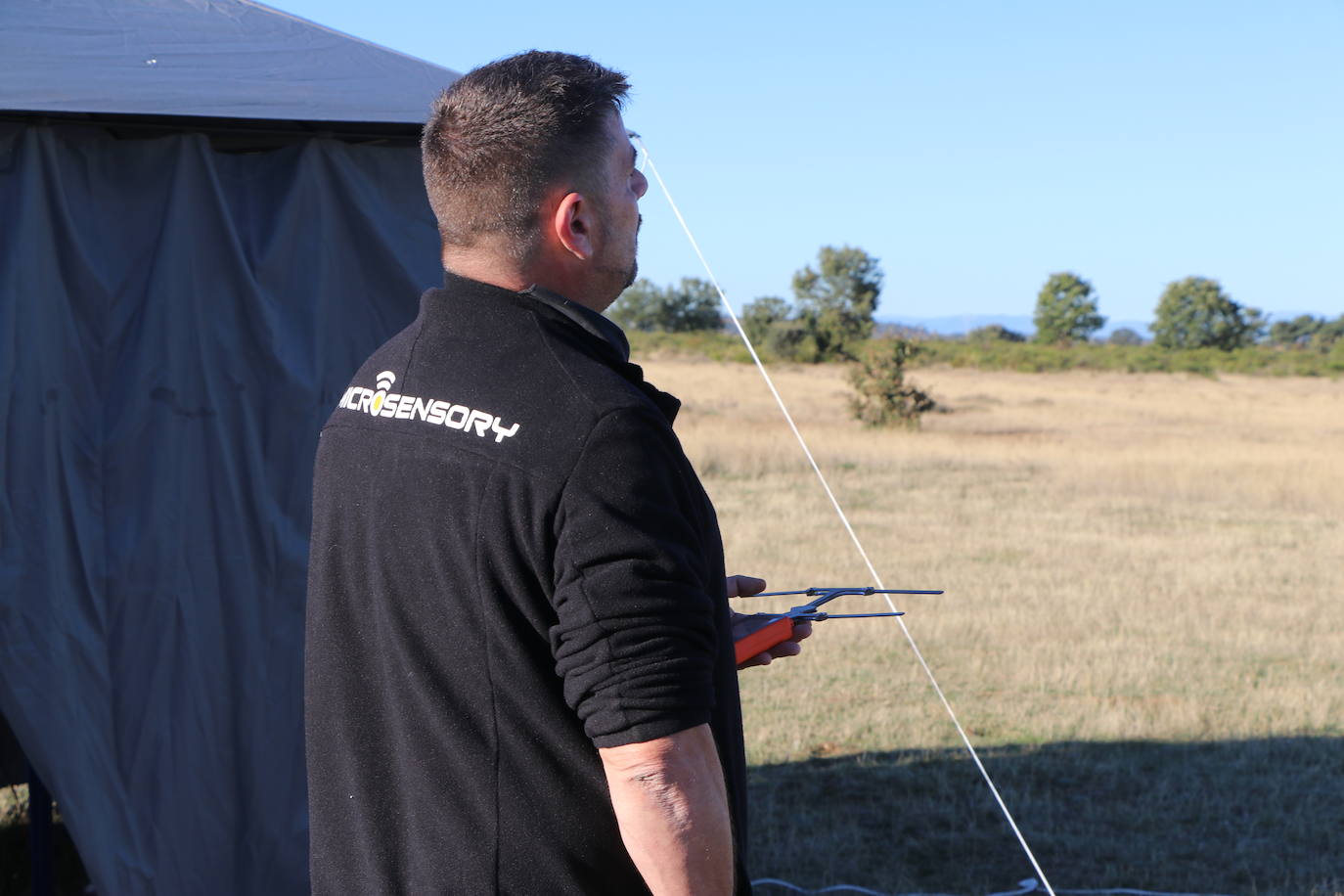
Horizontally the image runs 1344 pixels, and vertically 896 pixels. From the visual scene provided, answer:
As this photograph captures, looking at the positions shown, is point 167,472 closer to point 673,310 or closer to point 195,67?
point 195,67

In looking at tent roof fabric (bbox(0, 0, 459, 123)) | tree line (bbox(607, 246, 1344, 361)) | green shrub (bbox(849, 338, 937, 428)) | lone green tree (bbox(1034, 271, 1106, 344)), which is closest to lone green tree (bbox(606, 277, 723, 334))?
tree line (bbox(607, 246, 1344, 361))

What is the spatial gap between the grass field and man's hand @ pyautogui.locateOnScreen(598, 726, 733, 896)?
3.16 m

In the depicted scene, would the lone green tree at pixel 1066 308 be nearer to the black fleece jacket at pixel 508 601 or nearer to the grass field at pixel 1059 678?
the grass field at pixel 1059 678

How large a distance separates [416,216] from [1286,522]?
10777 mm

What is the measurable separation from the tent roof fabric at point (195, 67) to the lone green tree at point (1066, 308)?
75491 mm

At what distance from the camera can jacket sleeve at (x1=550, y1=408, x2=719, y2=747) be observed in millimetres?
1335

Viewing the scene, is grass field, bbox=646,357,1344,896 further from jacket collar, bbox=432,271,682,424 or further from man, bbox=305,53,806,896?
jacket collar, bbox=432,271,682,424

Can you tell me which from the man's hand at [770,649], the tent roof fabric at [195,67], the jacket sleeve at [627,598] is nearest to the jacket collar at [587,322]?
the jacket sleeve at [627,598]

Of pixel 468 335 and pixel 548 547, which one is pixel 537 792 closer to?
pixel 548 547

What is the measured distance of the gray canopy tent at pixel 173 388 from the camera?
9.77 feet

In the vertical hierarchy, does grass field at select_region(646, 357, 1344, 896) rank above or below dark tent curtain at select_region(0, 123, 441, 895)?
below

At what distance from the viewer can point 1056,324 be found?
7744 cm

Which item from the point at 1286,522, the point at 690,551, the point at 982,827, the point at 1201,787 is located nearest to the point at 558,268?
the point at 690,551

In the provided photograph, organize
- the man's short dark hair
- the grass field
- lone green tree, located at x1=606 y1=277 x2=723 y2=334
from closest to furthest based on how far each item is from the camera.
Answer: the man's short dark hair → the grass field → lone green tree, located at x1=606 y1=277 x2=723 y2=334
